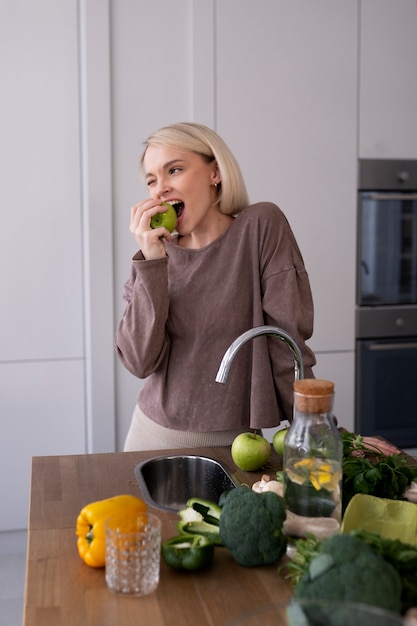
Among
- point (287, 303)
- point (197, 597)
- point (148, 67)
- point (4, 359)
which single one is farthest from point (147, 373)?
point (148, 67)

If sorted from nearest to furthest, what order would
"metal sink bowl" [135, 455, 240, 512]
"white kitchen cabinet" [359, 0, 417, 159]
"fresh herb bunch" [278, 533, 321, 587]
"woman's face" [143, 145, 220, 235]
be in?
"fresh herb bunch" [278, 533, 321, 587], "metal sink bowl" [135, 455, 240, 512], "woman's face" [143, 145, 220, 235], "white kitchen cabinet" [359, 0, 417, 159]

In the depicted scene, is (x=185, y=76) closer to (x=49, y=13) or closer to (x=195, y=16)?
(x=195, y=16)

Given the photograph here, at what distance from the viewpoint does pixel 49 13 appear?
9.33 feet

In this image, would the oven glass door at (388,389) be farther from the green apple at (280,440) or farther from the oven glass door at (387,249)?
the green apple at (280,440)

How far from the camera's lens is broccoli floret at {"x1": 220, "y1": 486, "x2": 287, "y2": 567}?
42.4 inches

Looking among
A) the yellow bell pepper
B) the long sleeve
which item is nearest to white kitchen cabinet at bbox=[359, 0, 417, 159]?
the long sleeve

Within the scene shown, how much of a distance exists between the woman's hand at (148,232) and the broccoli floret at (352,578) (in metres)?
1.07

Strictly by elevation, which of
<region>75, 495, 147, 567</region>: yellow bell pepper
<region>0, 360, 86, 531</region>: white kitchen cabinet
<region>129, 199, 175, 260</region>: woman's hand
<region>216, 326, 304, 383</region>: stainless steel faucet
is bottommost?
Result: <region>0, 360, 86, 531</region>: white kitchen cabinet

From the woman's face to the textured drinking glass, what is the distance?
103 cm

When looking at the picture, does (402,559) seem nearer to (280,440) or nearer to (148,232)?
(280,440)

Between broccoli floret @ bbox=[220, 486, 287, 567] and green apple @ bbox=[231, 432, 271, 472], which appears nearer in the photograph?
broccoli floret @ bbox=[220, 486, 287, 567]

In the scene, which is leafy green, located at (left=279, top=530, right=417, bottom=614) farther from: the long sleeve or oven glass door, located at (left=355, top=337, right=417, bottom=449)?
oven glass door, located at (left=355, top=337, right=417, bottom=449)

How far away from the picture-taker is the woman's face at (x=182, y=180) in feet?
6.25

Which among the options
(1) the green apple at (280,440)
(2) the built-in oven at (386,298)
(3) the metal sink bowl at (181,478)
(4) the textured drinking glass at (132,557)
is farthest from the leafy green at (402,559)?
(2) the built-in oven at (386,298)
